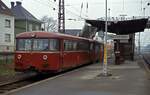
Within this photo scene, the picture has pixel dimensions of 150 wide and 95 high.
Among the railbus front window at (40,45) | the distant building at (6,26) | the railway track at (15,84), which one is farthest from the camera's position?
the distant building at (6,26)

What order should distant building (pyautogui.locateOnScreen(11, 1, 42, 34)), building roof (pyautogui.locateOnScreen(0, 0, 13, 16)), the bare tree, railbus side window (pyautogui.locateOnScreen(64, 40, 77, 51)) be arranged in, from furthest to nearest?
the bare tree, distant building (pyautogui.locateOnScreen(11, 1, 42, 34)), building roof (pyautogui.locateOnScreen(0, 0, 13, 16)), railbus side window (pyautogui.locateOnScreen(64, 40, 77, 51))

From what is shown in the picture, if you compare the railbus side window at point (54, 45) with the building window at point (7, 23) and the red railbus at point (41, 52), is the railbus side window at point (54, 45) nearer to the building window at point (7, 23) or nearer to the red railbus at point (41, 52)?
the red railbus at point (41, 52)

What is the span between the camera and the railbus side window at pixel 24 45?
77.3 feet

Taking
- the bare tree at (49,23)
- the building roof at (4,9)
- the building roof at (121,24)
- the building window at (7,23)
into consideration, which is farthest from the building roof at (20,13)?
the building roof at (121,24)

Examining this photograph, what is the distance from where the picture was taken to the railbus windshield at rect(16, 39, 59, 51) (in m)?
23.3

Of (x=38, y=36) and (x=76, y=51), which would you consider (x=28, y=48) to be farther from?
(x=76, y=51)

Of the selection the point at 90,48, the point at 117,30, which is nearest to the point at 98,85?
the point at 90,48

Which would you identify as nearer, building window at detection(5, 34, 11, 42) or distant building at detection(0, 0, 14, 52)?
distant building at detection(0, 0, 14, 52)

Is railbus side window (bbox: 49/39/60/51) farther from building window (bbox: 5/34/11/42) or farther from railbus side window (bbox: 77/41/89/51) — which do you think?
building window (bbox: 5/34/11/42)

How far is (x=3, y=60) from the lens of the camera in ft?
128

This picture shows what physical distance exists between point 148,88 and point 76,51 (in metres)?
12.9

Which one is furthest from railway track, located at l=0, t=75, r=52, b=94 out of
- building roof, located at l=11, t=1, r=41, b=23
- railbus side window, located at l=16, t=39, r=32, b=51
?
building roof, located at l=11, t=1, r=41, b=23

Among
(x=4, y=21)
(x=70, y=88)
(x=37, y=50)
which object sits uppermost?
(x=4, y=21)

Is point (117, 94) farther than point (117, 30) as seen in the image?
No
